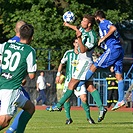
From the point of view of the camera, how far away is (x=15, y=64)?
9.66 metres

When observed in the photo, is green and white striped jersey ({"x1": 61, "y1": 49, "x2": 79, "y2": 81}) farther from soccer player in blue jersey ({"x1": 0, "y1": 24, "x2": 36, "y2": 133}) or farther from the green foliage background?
the green foliage background

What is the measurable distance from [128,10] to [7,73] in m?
31.2

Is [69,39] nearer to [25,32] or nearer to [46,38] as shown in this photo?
[46,38]

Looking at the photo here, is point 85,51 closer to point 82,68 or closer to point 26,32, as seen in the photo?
point 82,68

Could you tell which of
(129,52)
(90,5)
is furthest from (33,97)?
(129,52)

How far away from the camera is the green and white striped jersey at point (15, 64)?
31.6ft

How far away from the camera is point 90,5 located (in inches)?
1575

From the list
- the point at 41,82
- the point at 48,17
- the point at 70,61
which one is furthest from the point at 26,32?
the point at 48,17

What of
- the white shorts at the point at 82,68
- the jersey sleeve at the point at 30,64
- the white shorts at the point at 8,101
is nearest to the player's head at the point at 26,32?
the jersey sleeve at the point at 30,64

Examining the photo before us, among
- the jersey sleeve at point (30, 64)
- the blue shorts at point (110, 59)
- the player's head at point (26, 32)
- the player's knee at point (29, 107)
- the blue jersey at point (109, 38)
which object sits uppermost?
the blue jersey at point (109, 38)

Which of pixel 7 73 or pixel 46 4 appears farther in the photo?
pixel 46 4

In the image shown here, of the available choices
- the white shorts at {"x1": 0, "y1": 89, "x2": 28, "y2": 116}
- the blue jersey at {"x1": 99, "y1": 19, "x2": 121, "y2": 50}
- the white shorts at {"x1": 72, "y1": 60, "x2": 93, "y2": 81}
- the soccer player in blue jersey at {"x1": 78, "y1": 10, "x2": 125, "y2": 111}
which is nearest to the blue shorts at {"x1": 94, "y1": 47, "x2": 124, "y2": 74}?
the soccer player in blue jersey at {"x1": 78, "y1": 10, "x2": 125, "y2": 111}

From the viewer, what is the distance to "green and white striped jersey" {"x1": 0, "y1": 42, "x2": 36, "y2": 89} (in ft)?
31.6

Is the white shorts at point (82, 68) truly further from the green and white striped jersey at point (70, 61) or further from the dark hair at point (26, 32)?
the dark hair at point (26, 32)
